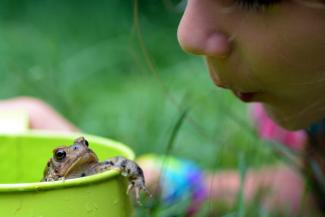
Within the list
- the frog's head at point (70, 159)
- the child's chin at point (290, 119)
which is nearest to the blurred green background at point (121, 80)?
the child's chin at point (290, 119)

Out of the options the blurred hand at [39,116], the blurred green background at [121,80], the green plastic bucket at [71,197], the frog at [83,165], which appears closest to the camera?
the green plastic bucket at [71,197]

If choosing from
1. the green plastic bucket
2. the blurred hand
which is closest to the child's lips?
the green plastic bucket

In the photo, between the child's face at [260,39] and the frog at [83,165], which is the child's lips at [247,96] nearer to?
the child's face at [260,39]

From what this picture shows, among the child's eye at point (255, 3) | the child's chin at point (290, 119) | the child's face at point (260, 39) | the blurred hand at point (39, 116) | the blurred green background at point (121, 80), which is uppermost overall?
the child's eye at point (255, 3)

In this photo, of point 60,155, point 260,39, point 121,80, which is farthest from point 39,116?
point 121,80

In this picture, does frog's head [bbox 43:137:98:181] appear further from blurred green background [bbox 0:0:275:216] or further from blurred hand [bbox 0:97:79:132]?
blurred hand [bbox 0:97:79:132]

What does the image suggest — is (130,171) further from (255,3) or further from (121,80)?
(121,80)
